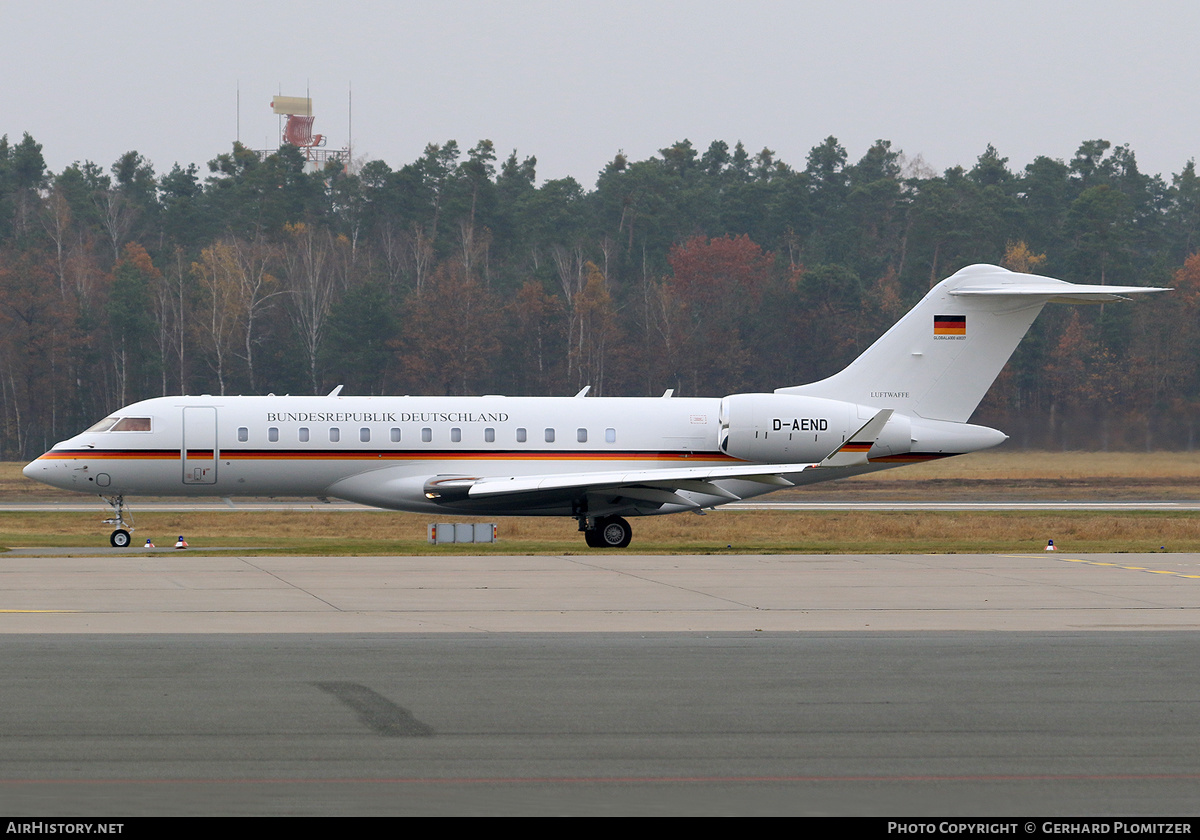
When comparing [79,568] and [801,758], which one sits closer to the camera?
[801,758]

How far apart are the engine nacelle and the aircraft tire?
2663mm

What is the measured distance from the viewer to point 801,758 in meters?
8.73

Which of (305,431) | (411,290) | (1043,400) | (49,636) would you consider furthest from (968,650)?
(411,290)

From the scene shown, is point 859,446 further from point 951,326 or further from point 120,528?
point 120,528

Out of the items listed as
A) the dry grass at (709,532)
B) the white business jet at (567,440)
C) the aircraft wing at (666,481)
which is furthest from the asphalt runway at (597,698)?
the white business jet at (567,440)

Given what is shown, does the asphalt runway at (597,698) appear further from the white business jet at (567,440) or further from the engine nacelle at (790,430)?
the engine nacelle at (790,430)

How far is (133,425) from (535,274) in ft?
219

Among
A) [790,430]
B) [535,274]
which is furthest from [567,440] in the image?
[535,274]

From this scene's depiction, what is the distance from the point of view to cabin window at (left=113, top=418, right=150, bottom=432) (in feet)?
96.1

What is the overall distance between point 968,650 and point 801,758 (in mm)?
5192

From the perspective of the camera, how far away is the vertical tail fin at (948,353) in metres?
30.7

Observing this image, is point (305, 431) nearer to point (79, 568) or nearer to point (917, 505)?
point (79, 568)

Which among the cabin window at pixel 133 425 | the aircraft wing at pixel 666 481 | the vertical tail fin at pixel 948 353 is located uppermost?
the vertical tail fin at pixel 948 353

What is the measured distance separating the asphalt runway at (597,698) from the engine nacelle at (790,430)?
1018cm
